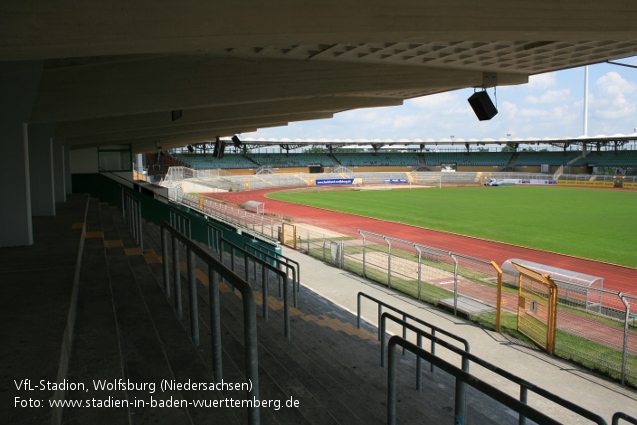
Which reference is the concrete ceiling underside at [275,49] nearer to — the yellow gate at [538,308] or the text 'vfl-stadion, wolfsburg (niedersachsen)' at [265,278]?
the text 'vfl-stadion, wolfsburg (niedersachsen)' at [265,278]

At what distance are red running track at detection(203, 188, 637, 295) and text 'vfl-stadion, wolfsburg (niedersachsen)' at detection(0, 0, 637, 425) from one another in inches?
13.3

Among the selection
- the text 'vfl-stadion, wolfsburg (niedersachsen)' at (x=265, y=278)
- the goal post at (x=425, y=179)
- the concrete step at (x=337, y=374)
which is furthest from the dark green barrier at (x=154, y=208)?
the goal post at (x=425, y=179)

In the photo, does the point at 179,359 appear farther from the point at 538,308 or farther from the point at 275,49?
the point at 538,308

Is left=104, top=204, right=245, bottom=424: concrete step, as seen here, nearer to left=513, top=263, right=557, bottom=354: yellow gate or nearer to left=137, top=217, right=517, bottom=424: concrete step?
left=137, top=217, right=517, bottom=424: concrete step

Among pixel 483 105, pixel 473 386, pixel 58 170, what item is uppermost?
pixel 483 105

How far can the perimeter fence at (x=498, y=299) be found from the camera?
31.1 ft

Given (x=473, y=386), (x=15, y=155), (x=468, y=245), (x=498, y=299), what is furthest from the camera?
(x=468, y=245)

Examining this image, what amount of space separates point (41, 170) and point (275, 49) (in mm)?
7044

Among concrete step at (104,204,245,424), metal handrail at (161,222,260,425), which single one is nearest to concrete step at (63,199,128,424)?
concrete step at (104,204,245,424)

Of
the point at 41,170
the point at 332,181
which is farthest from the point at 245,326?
the point at 332,181

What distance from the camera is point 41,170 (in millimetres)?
11750

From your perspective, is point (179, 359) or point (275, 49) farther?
point (275, 49)

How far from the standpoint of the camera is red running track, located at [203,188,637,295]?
1783 cm

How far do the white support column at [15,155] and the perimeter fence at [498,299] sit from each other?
9185 millimetres
